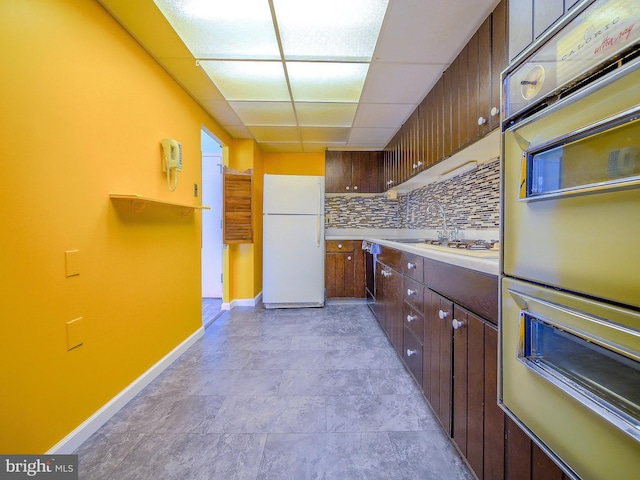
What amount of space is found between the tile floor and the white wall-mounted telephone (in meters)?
1.40

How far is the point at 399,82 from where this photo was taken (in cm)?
204

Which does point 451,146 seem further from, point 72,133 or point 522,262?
point 72,133

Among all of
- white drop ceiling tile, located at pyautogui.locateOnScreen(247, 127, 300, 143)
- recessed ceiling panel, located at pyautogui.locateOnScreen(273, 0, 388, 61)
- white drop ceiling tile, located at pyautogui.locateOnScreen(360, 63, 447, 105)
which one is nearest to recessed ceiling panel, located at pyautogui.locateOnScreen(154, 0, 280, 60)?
recessed ceiling panel, located at pyautogui.locateOnScreen(273, 0, 388, 61)

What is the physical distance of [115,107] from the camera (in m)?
1.51

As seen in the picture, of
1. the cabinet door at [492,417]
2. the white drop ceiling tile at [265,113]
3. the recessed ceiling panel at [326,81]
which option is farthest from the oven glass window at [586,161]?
the white drop ceiling tile at [265,113]

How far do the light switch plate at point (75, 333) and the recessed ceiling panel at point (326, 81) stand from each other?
1.99 metres

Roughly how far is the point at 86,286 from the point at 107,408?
67cm

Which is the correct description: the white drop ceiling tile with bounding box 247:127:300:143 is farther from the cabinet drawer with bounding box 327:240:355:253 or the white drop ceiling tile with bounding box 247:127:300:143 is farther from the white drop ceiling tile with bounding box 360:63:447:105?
the cabinet drawer with bounding box 327:240:355:253

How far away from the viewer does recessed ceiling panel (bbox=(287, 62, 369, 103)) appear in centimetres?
199

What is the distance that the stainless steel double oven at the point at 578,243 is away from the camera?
0.50 m

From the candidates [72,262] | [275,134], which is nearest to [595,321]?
[72,262]

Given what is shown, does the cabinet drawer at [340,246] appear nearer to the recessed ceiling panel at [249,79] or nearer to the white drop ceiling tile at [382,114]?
the white drop ceiling tile at [382,114]

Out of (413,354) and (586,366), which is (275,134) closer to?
(413,354)

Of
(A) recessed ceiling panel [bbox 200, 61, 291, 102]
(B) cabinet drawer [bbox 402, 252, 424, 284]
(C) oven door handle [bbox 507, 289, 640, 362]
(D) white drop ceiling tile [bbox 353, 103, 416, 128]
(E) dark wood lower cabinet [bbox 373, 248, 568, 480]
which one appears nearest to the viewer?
(C) oven door handle [bbox 507, 289, 640, 362]
